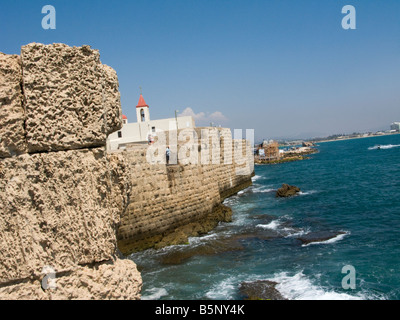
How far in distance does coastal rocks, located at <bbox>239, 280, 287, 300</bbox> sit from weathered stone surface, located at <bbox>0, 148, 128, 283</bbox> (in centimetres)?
696

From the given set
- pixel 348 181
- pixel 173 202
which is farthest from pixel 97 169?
pixel 348 181

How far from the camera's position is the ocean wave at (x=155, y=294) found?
8.54 meters

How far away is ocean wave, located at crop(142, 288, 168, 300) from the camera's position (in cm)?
854

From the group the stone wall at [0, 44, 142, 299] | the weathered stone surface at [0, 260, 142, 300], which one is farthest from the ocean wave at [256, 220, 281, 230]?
the stone wall at [0, 44, 142, 299]

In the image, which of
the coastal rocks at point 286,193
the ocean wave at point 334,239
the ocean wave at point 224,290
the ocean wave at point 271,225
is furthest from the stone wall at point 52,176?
the coastal rocks at point 286,193

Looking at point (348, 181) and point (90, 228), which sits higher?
point (90, 228)

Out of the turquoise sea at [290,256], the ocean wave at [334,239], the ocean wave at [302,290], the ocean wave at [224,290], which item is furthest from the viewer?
the ocean wave at [334,239]

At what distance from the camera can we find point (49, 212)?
85.6 inches

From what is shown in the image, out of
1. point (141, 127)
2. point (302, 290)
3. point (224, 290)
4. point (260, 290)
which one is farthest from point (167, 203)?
point (141, 127)

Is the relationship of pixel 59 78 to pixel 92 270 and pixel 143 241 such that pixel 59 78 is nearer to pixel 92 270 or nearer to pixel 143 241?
→ pixel 92 270

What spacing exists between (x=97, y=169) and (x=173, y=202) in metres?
11.5

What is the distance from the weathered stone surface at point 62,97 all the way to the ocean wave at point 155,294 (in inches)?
289

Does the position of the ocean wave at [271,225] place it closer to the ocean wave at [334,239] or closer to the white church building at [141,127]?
the ocean wave at [334,239]

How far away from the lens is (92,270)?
230 centimetres
